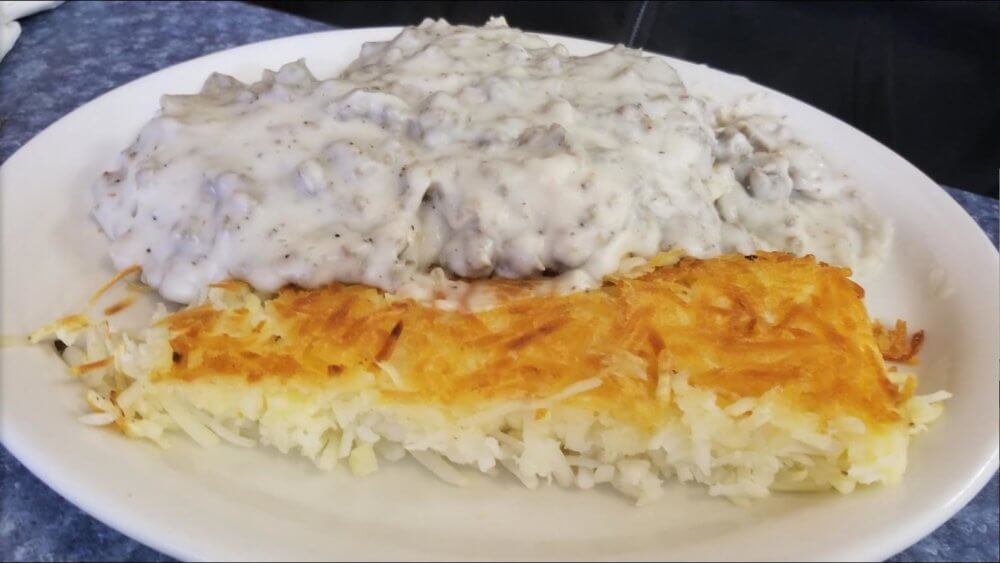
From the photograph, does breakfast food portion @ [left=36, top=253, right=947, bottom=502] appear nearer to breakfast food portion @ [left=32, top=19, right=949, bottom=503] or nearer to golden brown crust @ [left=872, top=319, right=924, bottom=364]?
breakfast food portion @ [left=32, top=19, right=949, bottom=503]

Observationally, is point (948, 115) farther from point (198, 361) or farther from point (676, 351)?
point (198, 361)

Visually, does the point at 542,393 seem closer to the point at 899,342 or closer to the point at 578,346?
the point at 578,346

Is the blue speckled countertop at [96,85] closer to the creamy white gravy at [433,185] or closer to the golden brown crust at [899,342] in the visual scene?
the golden brown crust at [899,342]

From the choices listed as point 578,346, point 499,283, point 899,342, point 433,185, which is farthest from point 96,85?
point 899,342

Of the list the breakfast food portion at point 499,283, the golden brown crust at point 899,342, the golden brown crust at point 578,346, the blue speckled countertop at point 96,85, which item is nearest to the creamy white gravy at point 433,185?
the breakfast food portion at point 499,283

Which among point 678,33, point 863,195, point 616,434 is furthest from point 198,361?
point 678,33

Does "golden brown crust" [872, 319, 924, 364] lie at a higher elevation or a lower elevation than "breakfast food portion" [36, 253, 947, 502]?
lower

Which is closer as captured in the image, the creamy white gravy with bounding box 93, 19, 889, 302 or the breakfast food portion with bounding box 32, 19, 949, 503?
the breakfast food portion with bounding box 32, 19, 949, 503

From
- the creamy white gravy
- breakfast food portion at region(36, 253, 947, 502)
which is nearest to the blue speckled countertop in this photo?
breakfast food portion at region(36, 253, 947, 502)
